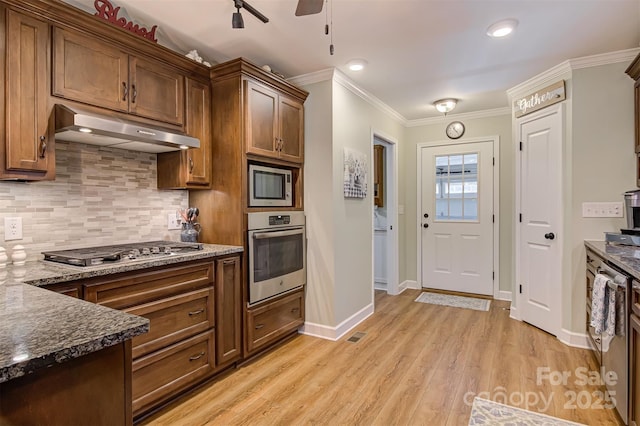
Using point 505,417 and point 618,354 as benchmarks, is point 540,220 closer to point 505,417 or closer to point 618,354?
point 618,354

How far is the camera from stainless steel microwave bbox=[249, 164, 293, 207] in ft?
8.94

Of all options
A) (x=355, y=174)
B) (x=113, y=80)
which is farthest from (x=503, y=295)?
(x=113, y=80)

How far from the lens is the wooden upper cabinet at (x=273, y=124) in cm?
268

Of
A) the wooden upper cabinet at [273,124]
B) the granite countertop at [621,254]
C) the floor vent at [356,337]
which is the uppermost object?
the wooden upper cabinet at [273,124]

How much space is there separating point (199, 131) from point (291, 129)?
819mm

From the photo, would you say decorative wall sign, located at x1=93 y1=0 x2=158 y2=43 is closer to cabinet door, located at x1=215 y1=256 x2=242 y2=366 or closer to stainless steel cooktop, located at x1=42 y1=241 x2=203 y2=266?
stainless steel cooktop, located at x1=42 y1=241 x2=203 y2=266

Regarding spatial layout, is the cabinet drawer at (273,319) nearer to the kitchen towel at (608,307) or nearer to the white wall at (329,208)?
the white wall at (329,208)

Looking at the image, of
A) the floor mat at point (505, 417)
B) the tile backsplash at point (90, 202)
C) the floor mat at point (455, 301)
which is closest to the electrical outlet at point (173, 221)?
the tile backsplash at point (90, 202)

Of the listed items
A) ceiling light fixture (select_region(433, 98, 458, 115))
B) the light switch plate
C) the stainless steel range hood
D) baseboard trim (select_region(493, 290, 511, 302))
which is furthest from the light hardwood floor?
ceiling light fixture (select_region(433, 98, 458, 115))

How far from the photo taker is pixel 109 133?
1.93m

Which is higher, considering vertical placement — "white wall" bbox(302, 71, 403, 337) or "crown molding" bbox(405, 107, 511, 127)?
"crown molding" bbox(405, 107, 511, 127)

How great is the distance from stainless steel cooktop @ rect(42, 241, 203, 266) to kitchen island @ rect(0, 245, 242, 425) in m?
0.70

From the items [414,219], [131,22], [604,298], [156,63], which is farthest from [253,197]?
[414,219]

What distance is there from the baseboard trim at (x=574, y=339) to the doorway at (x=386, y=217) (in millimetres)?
1981
